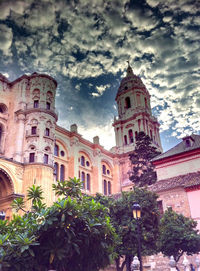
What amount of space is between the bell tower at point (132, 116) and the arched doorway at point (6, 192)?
83.8 ft

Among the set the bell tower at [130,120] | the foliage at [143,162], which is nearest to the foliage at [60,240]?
the foliage at [143,162]

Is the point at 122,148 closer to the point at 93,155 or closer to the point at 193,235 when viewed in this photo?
the point at 93,155

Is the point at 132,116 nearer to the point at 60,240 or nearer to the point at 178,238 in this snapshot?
the point at 178,238

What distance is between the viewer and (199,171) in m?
21.5

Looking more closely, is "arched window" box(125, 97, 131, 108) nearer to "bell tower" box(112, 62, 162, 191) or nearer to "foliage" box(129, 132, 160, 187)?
"bell tower" box(112, 62, 162, 191)

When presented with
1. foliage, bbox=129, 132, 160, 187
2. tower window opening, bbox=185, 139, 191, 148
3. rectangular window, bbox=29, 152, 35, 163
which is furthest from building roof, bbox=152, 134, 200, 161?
rectangular window, bbox=29, 152, 35, 163

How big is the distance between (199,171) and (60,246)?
651 inches

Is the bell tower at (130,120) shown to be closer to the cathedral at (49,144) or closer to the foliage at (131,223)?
the cathedral at (49,144)

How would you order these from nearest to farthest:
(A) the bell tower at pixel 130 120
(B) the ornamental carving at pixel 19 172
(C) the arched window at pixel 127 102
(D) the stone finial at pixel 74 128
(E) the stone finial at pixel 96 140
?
(B) the ornamental carving at pixel 19 172 < (D) the stone finial at pixel 74 128 < (E) the stone finial at pixel 96 140 < (A) the bell tower at pixel 130 120 < (C) the arched window at pixel 127 102

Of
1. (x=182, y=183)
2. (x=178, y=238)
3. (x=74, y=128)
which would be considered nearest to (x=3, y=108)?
(x=74, y=128)

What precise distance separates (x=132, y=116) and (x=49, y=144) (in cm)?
2298

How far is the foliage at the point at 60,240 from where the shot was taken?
7.64m

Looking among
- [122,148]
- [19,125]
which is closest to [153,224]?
[19,125]

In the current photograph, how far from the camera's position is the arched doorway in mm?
24828
